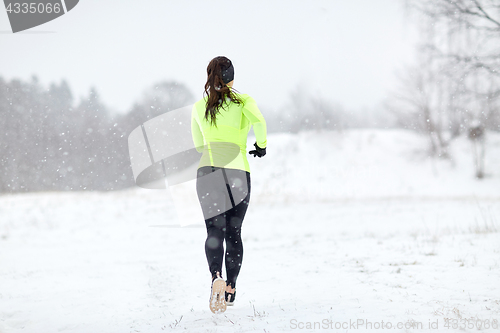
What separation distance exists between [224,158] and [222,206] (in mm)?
384

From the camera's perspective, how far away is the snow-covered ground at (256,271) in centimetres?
244

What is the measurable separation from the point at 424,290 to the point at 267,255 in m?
2.86

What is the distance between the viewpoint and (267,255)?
5.41 m

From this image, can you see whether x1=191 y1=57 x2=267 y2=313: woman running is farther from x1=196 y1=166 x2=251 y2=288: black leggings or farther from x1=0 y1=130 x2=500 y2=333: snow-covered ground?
x1=0 y1=130 x2=500 y2=333: snow-covered ground

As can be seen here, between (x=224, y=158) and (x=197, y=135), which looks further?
(x=197, y=135)

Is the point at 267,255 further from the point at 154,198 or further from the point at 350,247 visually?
the point at 154,198

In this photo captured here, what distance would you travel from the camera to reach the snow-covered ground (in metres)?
2.44

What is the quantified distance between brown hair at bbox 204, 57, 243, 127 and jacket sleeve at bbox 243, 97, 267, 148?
0.27ft

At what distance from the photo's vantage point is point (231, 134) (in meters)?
2.64

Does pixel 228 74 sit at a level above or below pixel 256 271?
above

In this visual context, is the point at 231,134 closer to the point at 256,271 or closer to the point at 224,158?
the point at 224,158

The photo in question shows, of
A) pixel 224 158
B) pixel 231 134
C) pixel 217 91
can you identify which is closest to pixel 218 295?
pixel 224 158

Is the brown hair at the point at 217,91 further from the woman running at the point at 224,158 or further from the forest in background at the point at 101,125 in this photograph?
the forest in background at the point at 101,125

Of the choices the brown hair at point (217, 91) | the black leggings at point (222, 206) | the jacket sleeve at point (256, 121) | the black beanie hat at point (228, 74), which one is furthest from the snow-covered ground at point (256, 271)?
the black beanie hat at point (228, 74)
